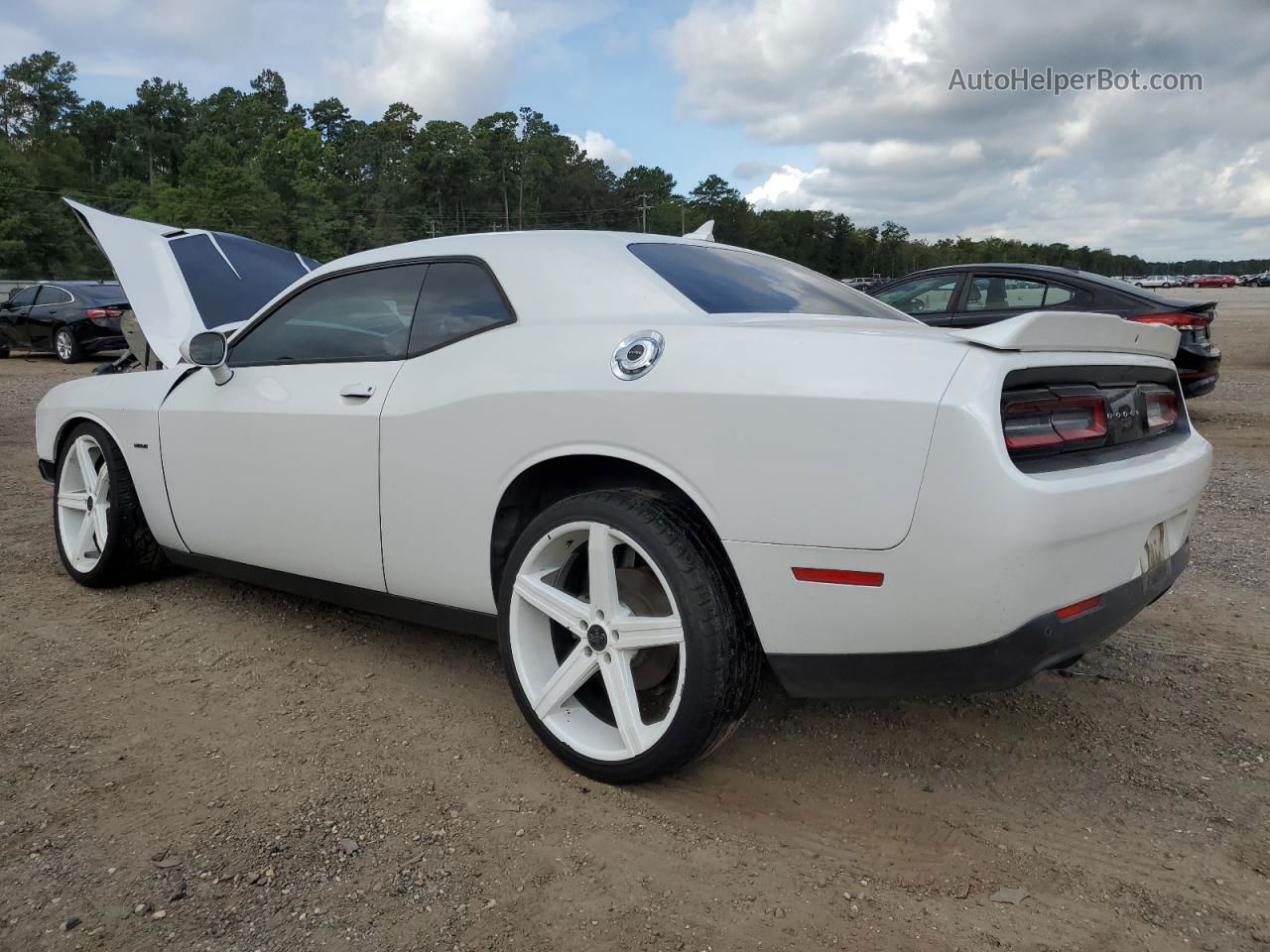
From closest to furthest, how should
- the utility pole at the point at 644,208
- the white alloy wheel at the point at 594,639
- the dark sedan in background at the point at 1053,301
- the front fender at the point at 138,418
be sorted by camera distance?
the white alloy wheel at the point at 594,639
the front fender at the point at 138,418
the dark sedan in background at the point at 1053,301
the utility pole at the point at 644,208

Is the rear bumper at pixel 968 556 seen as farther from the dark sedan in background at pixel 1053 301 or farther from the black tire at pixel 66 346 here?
the black tire at pixel 66 346

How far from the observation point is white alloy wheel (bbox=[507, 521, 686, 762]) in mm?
2344

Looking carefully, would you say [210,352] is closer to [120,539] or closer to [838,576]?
[120,539]

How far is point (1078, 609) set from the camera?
2.06 metres

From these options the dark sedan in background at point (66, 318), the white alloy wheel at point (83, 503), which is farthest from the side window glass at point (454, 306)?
the dark sedan in background at point (66, 318)

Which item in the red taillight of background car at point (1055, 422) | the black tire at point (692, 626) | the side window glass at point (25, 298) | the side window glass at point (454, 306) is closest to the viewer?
the red taillight of background car at point (1055, 422)

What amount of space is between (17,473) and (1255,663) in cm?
803

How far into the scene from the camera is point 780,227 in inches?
4722

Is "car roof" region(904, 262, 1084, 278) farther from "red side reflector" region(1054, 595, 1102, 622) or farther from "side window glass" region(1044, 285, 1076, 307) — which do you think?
"red side reflector" region(1054, 595, 1102, 622)

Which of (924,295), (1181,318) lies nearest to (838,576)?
(924,295)

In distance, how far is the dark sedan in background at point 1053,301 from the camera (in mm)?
8094

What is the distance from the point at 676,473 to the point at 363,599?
141 centimetres

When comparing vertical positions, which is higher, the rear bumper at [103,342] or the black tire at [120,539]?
the black tire at [120,539]

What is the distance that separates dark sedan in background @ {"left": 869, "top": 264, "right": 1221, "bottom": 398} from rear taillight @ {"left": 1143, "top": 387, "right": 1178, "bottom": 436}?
5.84m
